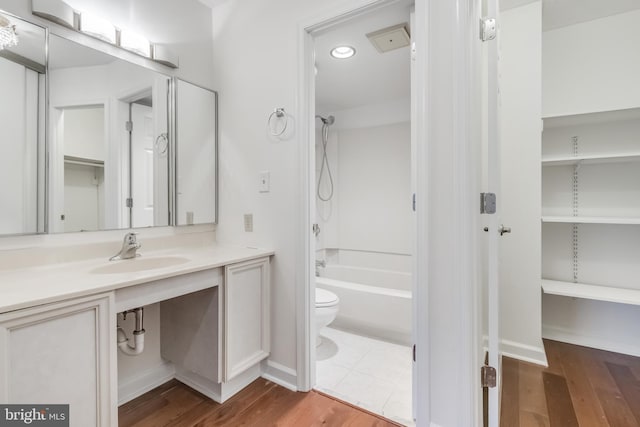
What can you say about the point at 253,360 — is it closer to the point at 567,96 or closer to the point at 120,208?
the point at 120,208

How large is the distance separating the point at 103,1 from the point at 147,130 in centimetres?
66

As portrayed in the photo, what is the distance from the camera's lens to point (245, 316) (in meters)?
1.60

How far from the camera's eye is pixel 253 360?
64.5 inches

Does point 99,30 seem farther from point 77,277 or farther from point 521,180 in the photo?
point 521,180

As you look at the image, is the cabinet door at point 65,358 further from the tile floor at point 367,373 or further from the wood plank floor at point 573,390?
the wood plank floor at point 573,390

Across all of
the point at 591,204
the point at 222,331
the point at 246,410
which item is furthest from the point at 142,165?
the point at 591,204

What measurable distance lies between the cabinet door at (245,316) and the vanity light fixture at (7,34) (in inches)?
51.3

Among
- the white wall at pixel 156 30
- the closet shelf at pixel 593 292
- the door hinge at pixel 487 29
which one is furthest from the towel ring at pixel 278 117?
the closet shelf at pixel 593 292

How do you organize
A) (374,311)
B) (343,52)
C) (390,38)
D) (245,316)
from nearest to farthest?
(245,316)
(390,38)
(343,52)
(374,311)

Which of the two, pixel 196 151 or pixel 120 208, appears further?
pixel 196 151

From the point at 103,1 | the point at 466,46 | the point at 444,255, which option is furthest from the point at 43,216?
the point at 466,46

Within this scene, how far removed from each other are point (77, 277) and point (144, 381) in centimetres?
87

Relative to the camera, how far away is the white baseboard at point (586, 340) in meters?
2.10

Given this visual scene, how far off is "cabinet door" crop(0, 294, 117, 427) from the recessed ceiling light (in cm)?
212
